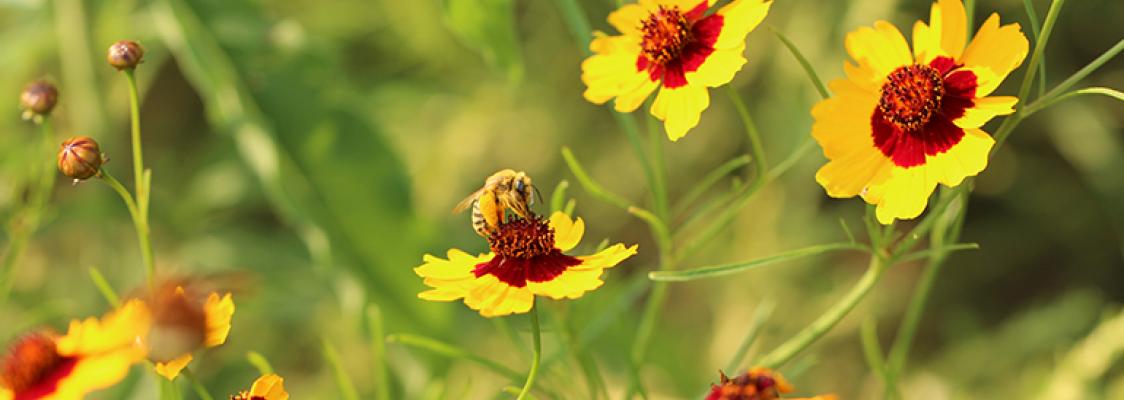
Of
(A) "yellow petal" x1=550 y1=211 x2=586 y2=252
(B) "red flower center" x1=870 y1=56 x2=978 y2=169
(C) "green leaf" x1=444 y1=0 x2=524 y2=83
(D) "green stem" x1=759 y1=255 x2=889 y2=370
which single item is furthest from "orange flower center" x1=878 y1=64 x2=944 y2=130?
(C) "green leaf" x1=444 y1=0 x2=524 y2=83

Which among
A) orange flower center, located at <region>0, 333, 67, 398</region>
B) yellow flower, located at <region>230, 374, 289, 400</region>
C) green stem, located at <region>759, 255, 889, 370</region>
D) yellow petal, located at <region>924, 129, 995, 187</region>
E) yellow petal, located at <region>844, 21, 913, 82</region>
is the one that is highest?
yellow petal, located at <region>844, 21, 913, 82</region>

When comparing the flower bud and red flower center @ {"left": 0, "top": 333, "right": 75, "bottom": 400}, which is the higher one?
the flower bud

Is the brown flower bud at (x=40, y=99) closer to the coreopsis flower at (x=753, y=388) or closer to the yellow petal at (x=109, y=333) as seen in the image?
the yellow petal at (x=109, y=333)

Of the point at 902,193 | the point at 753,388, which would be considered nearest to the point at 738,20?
the point at 902,193

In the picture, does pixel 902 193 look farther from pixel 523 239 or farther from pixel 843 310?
pixel 523 239

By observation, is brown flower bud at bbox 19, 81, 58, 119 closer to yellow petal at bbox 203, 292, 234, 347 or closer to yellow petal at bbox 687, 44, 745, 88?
yellow petal at bbox 203, 292, 234, 347

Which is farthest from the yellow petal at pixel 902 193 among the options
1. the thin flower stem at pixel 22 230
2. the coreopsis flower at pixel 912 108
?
the thin flower stem at pixel 22 230
